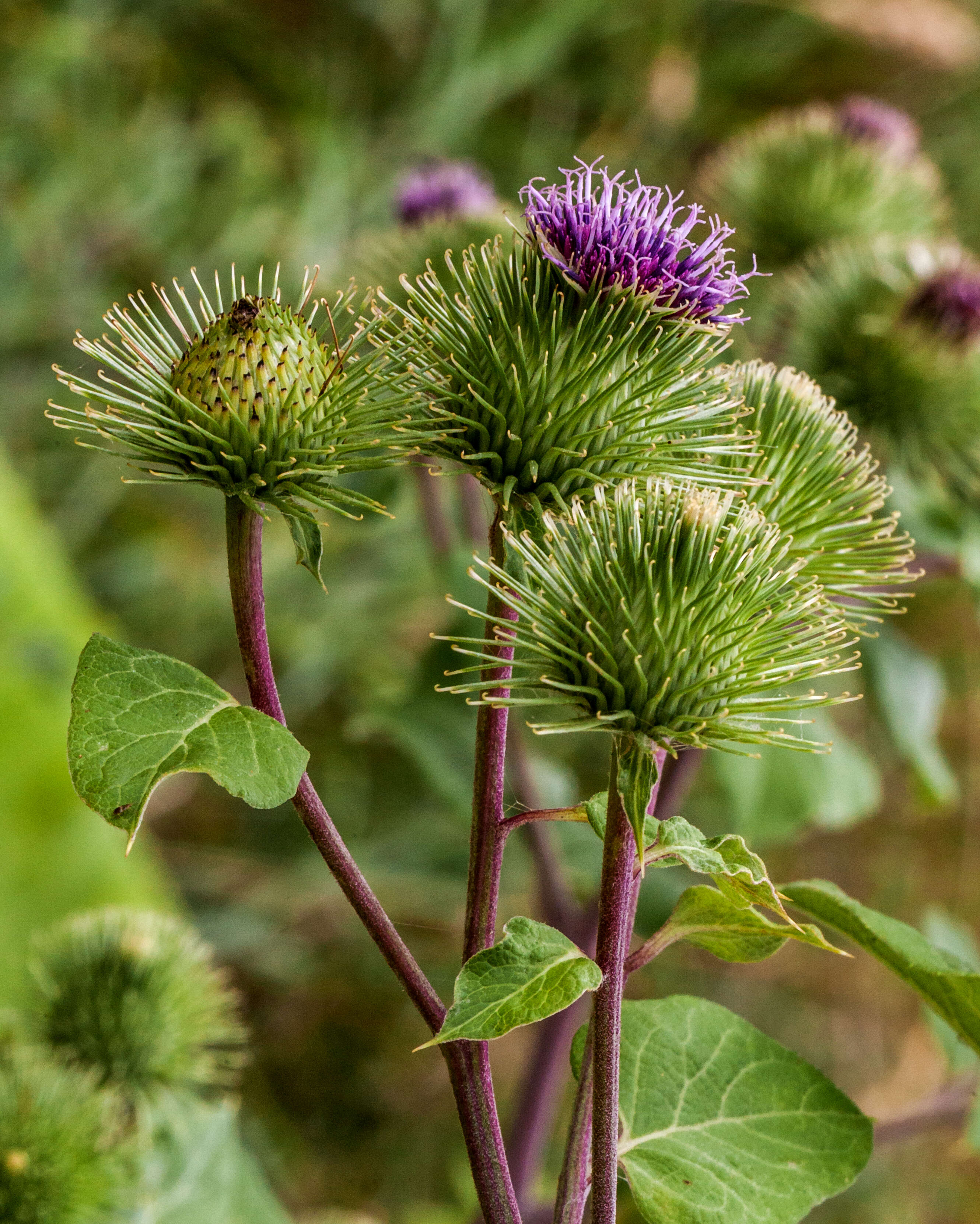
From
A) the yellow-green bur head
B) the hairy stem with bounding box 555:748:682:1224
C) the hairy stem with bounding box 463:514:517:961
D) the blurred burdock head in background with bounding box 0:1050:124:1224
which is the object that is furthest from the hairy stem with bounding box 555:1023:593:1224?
the blurred burdock head in background with bounding box 0:1050:124:1224

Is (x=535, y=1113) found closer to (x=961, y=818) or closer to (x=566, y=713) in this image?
(x=566, y=713)

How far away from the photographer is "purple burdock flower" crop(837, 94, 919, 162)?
219cm

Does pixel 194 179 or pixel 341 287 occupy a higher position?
pixel 194 179

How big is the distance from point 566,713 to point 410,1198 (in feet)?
5.96

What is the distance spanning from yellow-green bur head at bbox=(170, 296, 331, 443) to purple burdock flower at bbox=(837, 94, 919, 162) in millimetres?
1681

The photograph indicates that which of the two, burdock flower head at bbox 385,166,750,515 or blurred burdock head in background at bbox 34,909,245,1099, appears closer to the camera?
burdock flower head at bbox 385,166,750,515

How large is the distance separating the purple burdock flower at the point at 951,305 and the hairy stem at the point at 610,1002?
1.27m

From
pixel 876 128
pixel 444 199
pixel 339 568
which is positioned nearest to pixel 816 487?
pixel 444 199

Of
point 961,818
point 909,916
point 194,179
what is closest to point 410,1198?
point 909,916

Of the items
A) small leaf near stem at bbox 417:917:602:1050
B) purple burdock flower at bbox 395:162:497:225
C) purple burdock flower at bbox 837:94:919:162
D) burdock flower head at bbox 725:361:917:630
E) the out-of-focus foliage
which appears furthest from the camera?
the out-of-focus foliage

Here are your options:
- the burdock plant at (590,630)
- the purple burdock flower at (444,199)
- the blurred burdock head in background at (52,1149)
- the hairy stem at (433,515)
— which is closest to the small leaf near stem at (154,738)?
the burdock plant at (590,630)

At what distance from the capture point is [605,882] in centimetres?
76

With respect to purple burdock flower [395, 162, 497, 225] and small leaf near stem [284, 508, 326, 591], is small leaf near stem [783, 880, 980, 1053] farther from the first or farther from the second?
purple burdock flower [395, 162, 497, 225]

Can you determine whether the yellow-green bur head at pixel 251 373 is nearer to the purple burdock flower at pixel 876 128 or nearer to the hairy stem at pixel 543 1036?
the hairy stem at pixel 543 1036
